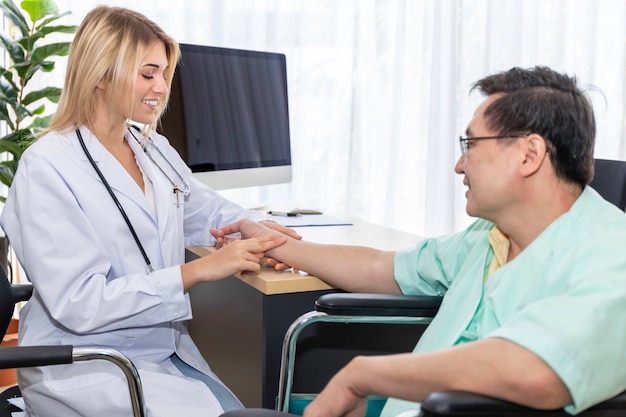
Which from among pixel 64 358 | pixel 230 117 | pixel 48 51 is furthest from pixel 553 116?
pixel 48 51

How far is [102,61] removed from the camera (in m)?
1.56

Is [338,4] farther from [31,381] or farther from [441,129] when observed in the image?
[31,381]

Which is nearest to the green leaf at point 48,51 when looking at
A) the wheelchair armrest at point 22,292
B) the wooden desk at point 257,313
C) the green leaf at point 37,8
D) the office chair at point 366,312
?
the green leaf at point 37,8

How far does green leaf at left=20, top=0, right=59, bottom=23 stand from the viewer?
277cm

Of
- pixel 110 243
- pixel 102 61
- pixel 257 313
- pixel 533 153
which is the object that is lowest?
pixel 257 313

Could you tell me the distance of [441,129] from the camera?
3715 mm

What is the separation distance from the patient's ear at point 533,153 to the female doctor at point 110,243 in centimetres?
61

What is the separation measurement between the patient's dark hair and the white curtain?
223 cm

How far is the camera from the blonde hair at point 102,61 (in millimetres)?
1556

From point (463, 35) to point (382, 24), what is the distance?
0.43 meters

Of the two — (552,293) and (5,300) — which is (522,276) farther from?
(5,300)

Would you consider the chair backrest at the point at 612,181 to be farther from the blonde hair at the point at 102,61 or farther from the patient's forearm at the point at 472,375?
the blonde hair at the point at 102,61

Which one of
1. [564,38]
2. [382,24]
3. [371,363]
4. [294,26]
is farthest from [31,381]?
[564,38]

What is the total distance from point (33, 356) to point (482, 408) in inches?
27.3
